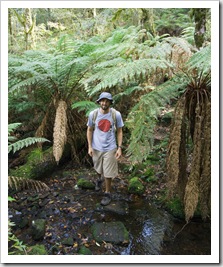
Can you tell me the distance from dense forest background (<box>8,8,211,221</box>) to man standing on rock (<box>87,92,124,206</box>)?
20 centimetres

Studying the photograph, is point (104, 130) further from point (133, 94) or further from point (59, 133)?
point (133, 94)

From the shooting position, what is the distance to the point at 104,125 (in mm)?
2906

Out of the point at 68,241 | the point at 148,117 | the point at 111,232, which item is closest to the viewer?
the point at 68,241

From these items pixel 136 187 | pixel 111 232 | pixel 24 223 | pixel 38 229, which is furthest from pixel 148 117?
pixel 24 223

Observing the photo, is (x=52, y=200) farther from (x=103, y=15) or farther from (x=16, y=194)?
(x=103, y=15)

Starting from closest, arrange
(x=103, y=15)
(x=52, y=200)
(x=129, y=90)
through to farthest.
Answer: (x=52, y=200), (x=129, y=90), (x=103, y=15)

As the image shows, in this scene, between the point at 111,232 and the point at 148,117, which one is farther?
the point at 148,117

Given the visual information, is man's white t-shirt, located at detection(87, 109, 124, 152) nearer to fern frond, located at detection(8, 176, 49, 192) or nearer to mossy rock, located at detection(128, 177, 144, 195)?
mossy rock, located at detection(128, 177, 144, 195)

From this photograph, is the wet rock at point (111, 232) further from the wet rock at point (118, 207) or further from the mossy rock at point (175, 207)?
the mossy rock at point (175, 207)

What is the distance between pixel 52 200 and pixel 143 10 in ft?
12.9

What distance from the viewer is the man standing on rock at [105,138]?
2.89 m

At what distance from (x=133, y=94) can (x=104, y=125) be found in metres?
1.60

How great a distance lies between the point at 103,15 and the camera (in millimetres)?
6840

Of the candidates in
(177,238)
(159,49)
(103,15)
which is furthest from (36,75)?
(103,15)
